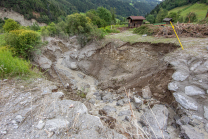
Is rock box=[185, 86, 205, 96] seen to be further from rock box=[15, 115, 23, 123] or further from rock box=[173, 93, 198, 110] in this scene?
rock box=[15, 115, 23, 123]

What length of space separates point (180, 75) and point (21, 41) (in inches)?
612

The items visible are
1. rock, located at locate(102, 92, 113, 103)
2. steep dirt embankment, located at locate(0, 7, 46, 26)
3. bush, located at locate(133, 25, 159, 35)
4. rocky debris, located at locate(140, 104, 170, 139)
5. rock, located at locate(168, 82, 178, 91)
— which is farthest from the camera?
steep dirt embankment, located at locate(0, 7, 46, 26)

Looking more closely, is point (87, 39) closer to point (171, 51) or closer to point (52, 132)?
point (171, 51)

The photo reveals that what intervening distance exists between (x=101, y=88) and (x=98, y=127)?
279 inches

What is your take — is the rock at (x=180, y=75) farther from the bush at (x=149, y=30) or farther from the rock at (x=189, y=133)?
the bush at (x=149, y=30)

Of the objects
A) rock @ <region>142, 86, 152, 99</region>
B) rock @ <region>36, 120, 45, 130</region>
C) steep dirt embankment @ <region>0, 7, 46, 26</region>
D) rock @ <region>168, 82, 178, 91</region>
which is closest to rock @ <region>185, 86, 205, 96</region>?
rock @ <region>168, 82, 178, 91</region>

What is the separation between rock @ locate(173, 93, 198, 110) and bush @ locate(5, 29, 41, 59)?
14.8 metres

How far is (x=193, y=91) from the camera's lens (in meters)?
5.30

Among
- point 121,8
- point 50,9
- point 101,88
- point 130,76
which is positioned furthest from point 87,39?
point 121,8

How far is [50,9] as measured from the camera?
6197 centimetres

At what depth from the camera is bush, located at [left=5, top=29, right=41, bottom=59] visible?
425 inches

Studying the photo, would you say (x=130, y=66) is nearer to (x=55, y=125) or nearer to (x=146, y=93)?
(x=146, y=93)

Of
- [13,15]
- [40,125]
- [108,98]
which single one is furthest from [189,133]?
[13,15]

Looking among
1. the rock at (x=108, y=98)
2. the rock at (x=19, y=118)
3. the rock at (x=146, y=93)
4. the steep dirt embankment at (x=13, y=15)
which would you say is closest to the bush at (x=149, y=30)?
the rock at (x=146, y=93)
